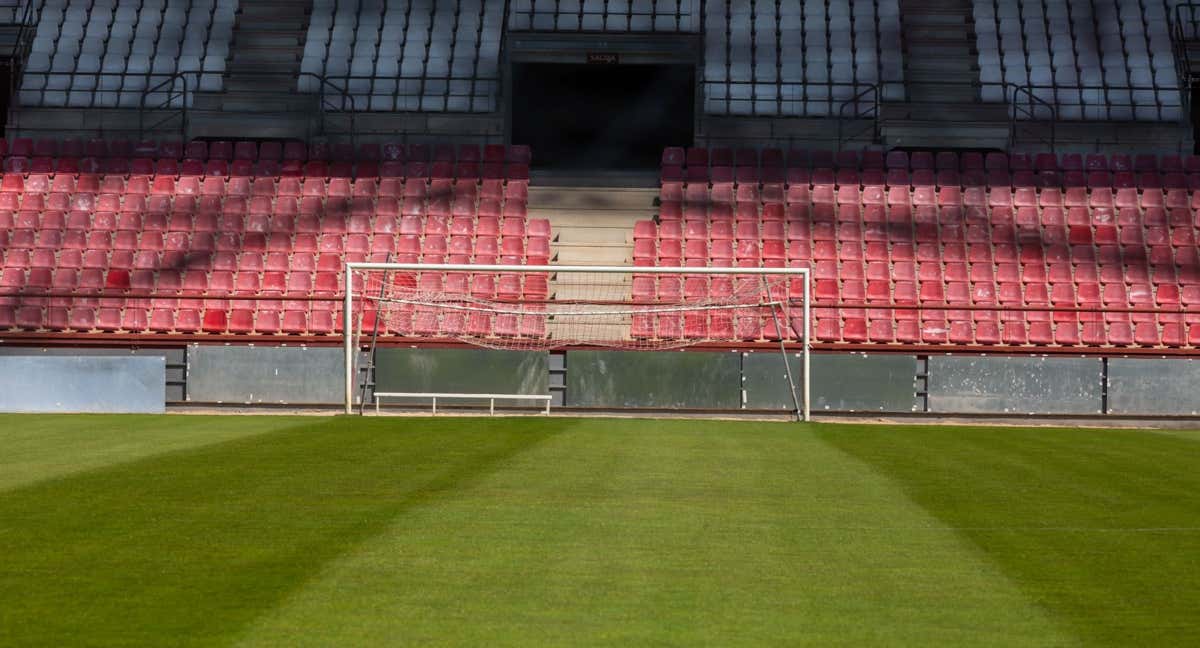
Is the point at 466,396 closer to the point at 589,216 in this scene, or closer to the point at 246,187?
the point at 589,216

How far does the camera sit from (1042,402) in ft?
56.0

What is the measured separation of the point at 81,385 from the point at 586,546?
11654 mm

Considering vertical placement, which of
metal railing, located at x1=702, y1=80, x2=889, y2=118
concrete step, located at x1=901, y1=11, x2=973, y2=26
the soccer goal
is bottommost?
the soccer goal

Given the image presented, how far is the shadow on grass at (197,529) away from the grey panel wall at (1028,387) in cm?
778

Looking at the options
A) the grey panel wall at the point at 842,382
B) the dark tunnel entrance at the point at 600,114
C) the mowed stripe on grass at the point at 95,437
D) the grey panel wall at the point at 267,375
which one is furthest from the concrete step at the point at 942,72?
the mowed stripe on grass at the point at 95,437

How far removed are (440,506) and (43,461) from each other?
380 centimetres

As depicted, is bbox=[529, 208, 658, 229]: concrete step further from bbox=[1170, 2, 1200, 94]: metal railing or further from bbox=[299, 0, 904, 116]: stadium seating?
bbox=[1170, 2, 1200, 94]: metal railing

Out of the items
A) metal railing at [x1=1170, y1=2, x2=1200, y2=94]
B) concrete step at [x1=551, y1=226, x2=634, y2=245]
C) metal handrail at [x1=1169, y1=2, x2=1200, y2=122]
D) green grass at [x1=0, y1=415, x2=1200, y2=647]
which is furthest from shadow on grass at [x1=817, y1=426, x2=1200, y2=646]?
metal railing at [x1=1170, y1=2, x2=1200, y2=94]

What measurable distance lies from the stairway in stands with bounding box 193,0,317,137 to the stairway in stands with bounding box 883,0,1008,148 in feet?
34.6

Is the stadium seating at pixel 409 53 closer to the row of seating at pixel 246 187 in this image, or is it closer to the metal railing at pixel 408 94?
the metal railing at pixel 408 94

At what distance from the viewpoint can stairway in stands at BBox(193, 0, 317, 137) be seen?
24.6 meters

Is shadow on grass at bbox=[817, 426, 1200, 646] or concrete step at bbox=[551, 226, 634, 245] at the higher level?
concrete step at bbox=[551, 226, 634, 245]

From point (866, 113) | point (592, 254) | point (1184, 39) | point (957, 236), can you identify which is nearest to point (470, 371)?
point (592, 254)

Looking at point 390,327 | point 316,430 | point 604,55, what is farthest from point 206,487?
point 604,55
